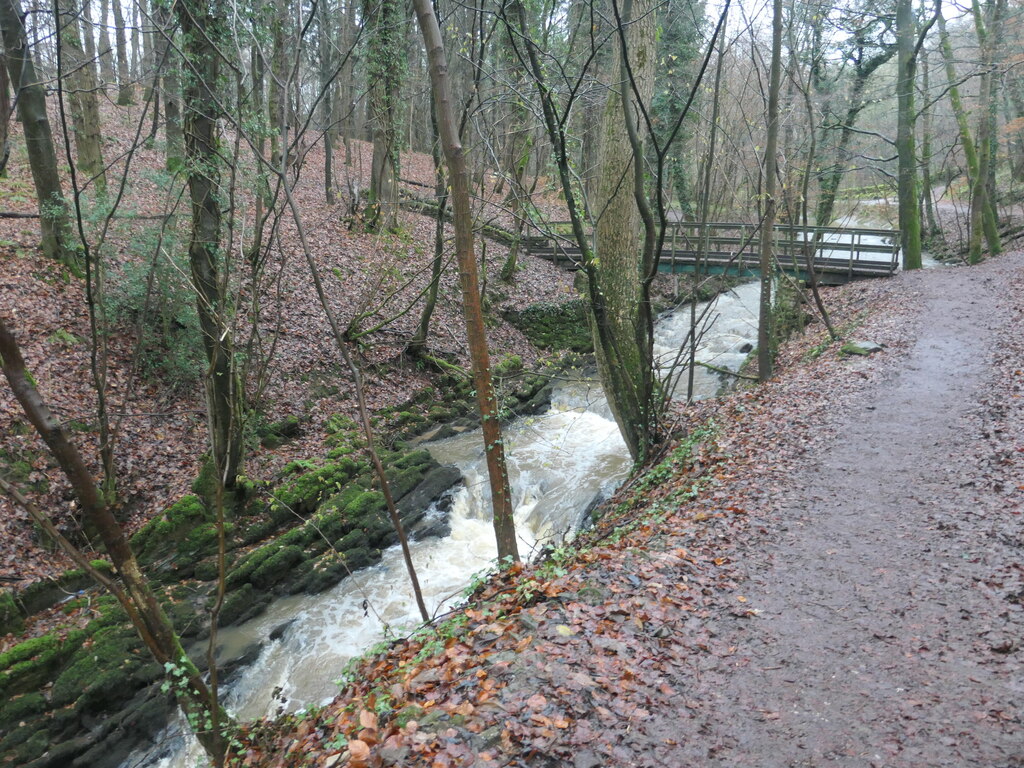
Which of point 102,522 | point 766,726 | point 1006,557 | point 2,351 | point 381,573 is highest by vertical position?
point 2,351

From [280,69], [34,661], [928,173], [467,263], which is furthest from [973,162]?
[34,661]

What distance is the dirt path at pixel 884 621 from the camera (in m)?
3.38

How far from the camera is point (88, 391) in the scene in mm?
9789

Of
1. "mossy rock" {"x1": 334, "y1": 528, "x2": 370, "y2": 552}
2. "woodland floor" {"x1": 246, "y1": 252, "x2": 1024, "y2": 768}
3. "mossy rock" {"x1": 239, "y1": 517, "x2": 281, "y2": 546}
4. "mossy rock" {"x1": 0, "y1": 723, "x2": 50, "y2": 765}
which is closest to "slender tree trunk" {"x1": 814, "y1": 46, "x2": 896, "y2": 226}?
"woodland floor" {"x1": 246, "y1": 252, "x2": 1024, "y2": 768}

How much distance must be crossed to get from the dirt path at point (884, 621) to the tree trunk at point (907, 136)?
13.3 meters

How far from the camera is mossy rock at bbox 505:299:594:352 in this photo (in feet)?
64.5

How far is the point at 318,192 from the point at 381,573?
674 inches

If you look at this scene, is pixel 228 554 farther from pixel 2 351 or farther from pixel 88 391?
pixel 2 351

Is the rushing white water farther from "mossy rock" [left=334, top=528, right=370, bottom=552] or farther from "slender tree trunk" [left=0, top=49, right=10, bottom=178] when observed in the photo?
"slender tree trunk" [left=0, top=49, right=10, bottom=178]

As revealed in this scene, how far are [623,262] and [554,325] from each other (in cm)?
1196

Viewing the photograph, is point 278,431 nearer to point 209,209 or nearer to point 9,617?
point 209,209

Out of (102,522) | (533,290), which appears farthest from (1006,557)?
(533,290)

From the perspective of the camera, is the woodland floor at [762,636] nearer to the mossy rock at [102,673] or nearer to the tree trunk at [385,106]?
the mossy rock at [102,673]

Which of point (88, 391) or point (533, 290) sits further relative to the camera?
point (533, 290)
